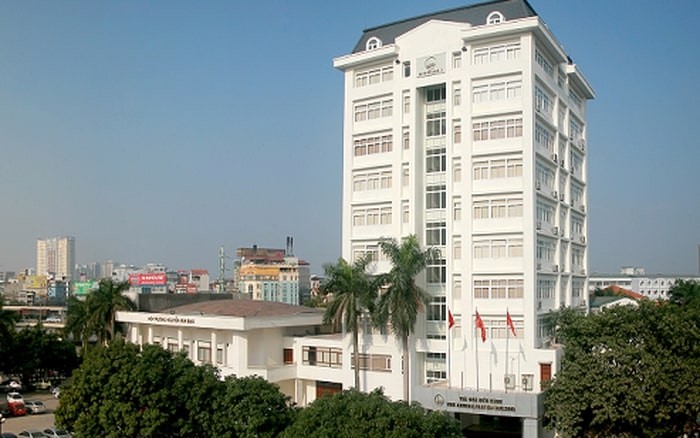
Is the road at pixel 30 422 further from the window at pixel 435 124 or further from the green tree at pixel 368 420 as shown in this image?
the window at pixel 435 124

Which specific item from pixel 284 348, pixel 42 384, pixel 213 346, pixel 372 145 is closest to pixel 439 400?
pixel 284 348

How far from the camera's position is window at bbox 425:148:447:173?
113 feet

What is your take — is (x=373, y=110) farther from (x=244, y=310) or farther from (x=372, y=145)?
(x=244, y=310)

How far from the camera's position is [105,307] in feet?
153

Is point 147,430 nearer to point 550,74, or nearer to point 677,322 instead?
point 677,322

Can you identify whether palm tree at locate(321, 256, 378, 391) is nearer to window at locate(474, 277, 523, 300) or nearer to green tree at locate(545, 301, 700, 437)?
window at locate(474, 277, 523, 300)

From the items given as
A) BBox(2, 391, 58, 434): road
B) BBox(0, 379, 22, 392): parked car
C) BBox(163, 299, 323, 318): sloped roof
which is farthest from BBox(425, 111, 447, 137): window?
BBox(0, 379, 22, 392): parked car

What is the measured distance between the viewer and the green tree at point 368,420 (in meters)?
21.1

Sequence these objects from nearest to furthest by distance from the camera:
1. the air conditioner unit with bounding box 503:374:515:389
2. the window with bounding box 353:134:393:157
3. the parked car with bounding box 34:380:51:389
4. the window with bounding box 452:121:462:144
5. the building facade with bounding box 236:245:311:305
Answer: the air conditioner unit with bounding box 503:374:515:389 → the window with bounding box 452:121:462:144 → the window with bounding box 353:134:393:157 → the parked car with bounding box 34:380:51:389 → the building facade with bounding box 236:245:311:305

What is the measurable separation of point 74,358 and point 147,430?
31505mm

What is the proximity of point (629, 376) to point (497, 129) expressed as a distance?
12.2 metres

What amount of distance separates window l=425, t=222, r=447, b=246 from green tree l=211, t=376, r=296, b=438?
38.8 ft

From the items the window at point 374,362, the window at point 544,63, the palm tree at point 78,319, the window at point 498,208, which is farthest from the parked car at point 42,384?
the window at point 544,63

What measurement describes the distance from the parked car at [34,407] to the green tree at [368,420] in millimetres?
25040
